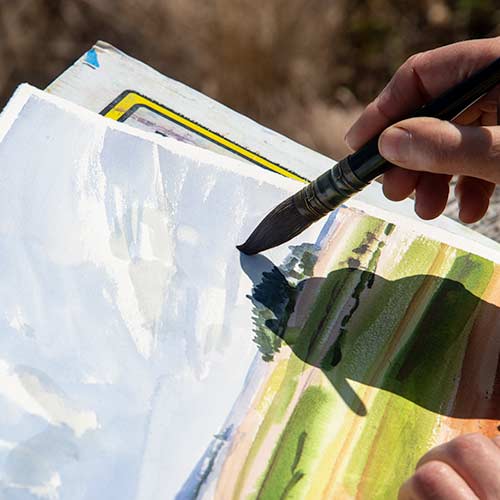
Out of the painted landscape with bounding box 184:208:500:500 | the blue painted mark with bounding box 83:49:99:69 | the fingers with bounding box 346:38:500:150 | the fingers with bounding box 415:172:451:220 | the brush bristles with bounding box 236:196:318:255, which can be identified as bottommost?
the painted landscape with bounding box 184:208:500:500

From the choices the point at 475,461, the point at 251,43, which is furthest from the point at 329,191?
the point at 251,43

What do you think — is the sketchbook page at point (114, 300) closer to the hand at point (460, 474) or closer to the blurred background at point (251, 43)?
the hand at point (460, 474)

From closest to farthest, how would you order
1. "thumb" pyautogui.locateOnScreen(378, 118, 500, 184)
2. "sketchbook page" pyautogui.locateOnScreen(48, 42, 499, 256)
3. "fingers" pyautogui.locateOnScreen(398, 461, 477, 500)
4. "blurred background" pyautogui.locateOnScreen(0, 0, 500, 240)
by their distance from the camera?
1. "fingers" pyautogui.locateOnScreen(398, 461, 477, 500)
2. "thumb" pyautogui.locateOnScreen(378, 118, 500, 184)
3. "sketchbook page" pyautogui.locateOnScreen(48, 42, 499, 256)
4. "blurred background" pyautogui.locateOnScreen(0, 0, 500, 240)

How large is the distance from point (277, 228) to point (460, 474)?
1.00 ft

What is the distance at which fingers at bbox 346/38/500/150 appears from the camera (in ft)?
2.52

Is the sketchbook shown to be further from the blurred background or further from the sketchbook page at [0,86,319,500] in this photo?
the blurred background

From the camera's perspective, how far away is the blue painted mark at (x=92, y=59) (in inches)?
40.9

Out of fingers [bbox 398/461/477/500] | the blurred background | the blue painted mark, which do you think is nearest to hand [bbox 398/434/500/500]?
fingers [bbox 398/461/477/500]

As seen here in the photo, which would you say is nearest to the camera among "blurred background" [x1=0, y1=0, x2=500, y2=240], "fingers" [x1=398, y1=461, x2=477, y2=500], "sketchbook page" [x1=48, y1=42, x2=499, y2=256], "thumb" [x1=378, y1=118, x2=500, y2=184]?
"fingers" [x1=398, y1=461, x2=477, y2=500]

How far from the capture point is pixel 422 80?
32.0 inches

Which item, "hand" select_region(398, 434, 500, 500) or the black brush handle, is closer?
"hand" select_region(398, 434, 500, 500)

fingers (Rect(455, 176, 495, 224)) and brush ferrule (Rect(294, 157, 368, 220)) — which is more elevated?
brush ferrule (Rect(294, 157, 368, 220))

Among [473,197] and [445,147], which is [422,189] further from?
[445,147]

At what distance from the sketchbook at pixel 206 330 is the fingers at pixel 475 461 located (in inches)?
3.4
